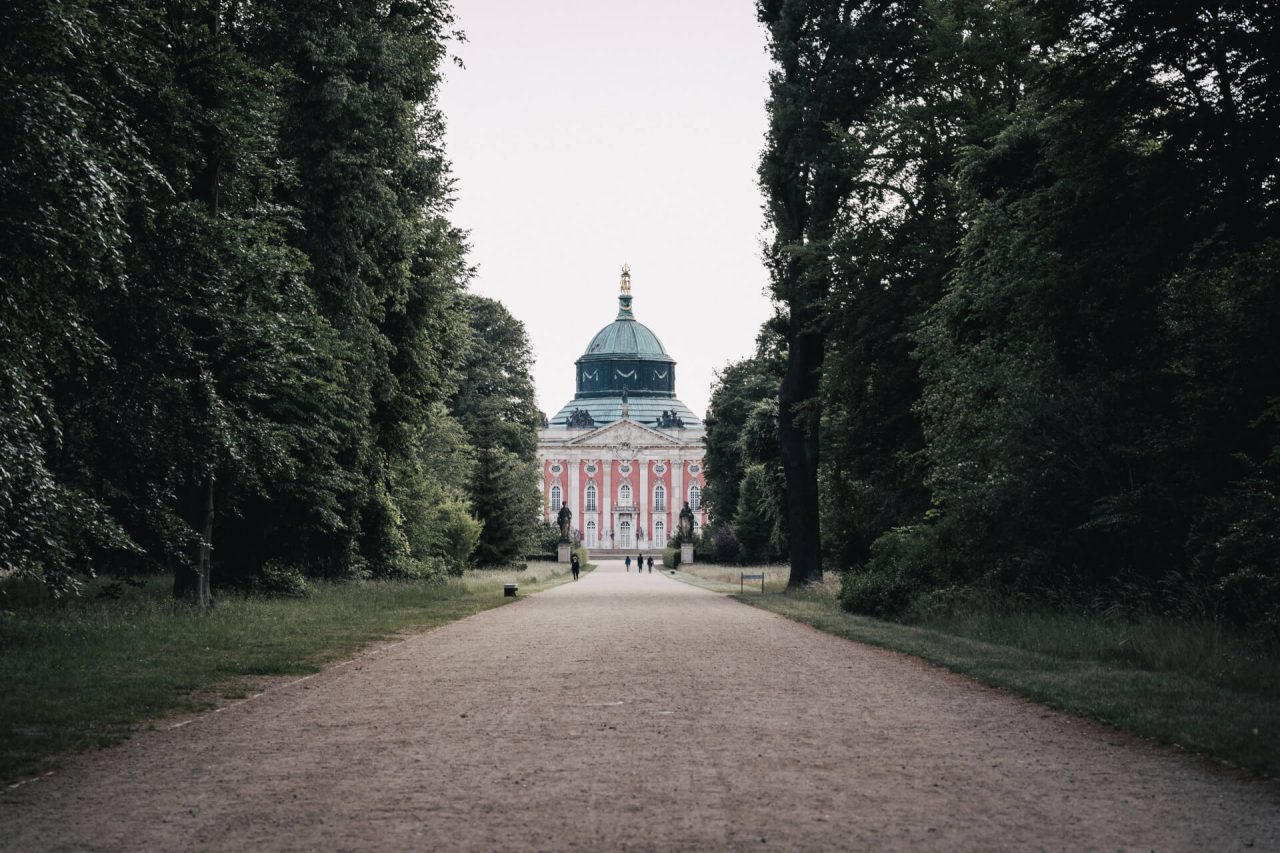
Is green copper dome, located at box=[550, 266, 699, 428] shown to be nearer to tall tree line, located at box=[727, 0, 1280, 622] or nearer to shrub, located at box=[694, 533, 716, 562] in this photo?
shrub, located at box=[694, 533, 716, 562]

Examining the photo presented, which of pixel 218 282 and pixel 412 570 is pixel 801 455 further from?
pixel 218 282

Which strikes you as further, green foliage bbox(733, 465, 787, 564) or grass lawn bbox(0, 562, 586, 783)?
green foliage bbox(733, 465, 787, 564)

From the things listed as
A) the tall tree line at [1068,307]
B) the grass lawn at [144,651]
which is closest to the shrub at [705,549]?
the tall tree line at [1068,307]

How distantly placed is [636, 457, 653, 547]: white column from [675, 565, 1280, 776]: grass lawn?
11700 cm

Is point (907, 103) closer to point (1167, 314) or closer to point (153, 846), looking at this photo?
point (1167, 314)

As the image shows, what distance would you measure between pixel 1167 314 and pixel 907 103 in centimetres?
1340

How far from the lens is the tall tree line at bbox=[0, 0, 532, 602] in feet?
34.8

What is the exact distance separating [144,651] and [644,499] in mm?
122674

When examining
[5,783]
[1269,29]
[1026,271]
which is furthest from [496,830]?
[1026,271]

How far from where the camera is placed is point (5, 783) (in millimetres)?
6715

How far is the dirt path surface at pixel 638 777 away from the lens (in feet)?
18.4

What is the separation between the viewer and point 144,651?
44.1ft

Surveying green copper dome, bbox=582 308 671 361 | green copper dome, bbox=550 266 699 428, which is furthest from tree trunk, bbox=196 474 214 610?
green copper dome, bbox=582 308 671 361

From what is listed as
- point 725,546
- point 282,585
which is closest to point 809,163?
point 282,585
